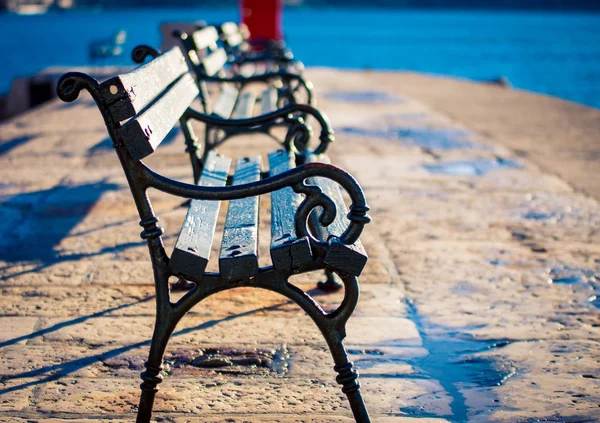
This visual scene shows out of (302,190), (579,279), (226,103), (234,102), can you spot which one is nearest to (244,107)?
(226,103)

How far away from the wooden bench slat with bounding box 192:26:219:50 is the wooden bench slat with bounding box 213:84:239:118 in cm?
37

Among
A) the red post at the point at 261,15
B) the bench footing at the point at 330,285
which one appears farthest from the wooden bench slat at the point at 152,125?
the red post at the point at 261,15

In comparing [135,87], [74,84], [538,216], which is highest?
[538,216]

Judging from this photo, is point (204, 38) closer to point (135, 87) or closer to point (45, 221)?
point (45, 221)

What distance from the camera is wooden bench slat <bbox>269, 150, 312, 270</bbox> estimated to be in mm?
2221

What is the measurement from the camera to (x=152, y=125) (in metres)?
2.40

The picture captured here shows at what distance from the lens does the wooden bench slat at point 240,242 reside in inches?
87.3

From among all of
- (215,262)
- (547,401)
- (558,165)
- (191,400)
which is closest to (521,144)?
(558,165)

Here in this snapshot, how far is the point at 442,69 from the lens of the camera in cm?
4559

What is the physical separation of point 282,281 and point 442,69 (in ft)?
147

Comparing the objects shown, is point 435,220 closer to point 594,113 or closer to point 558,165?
point 558,165

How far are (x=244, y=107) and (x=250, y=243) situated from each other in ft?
10.1

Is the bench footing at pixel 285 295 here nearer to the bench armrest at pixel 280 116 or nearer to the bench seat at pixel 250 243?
the bench seat at pixel 250 243

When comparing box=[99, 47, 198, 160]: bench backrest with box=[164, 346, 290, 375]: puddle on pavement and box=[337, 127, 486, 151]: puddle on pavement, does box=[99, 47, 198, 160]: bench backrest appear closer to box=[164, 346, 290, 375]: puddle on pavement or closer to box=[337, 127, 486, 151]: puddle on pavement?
box=[164, 346, 290, 375]: puddle on pavement
